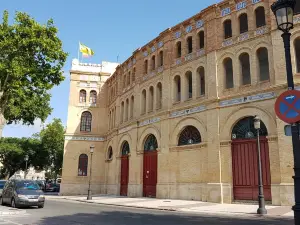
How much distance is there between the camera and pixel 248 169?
1811cm

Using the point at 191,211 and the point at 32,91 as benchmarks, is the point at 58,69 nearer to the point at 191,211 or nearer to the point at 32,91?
the point at 32,91

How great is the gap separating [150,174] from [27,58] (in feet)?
41.7

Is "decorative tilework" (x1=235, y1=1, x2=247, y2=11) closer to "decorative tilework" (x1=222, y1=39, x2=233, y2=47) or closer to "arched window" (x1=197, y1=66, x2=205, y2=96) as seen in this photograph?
"decorative tilework" (x1=222, y1=39, x2=233, y2=47)

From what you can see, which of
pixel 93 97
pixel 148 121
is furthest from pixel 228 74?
pixel 93 97

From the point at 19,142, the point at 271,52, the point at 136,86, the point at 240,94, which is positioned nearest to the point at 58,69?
the point at 136,86

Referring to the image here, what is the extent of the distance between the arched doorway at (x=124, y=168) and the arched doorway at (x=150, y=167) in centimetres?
341

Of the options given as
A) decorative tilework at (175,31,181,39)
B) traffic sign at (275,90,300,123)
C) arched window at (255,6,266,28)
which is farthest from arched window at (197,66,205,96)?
traffic sign at (275,90,300,123)

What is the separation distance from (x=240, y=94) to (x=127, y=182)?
46.2 feet

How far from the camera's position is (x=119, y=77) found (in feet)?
109

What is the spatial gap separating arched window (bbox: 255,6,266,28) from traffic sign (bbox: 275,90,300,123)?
1629 centimetres

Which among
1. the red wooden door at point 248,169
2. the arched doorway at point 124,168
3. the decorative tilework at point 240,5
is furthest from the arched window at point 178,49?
the arched doorway at point 124,168

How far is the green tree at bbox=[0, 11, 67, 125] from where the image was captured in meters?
18.7

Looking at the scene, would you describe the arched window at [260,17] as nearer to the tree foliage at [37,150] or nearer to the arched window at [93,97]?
the arched window at [93,97]

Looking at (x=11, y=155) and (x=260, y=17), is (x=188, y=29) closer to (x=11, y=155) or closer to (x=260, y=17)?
(x=260, y=17)
